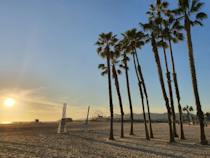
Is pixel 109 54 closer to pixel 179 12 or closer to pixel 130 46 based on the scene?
pixel 130 46

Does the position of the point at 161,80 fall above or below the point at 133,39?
below

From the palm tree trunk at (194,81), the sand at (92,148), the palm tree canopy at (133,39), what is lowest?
the sand at (92,148)

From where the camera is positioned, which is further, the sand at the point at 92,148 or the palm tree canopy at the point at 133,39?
the palm tree canopy at the point at 133,39

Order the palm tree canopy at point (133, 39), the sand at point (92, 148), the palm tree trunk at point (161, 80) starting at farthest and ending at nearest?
the palm tree canopy at point (133, 39), the palm tree trunk at point (161, 80), the sand at point (92, 148)

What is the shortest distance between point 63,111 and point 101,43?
33.1 feet

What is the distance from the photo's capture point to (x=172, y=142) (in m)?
25.7

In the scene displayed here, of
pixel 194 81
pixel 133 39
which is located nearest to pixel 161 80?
pixel 194 81

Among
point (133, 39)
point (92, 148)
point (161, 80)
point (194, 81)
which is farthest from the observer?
point (133, 39)

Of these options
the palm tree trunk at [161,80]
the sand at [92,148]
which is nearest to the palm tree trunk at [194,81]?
the sand at [92,148]

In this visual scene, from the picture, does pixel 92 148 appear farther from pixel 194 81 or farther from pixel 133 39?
pixel 133 39

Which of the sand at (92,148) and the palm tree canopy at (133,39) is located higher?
the palm tree canopy at (133,39)

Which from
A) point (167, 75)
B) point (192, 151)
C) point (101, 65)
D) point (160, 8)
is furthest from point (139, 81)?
point (192, 151)

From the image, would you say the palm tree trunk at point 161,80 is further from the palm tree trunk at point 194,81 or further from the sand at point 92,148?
the palm tree trunk at point 194,81

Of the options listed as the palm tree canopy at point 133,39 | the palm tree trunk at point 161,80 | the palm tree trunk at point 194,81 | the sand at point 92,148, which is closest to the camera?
the sand at point 92,148
